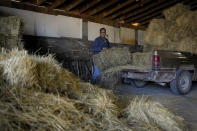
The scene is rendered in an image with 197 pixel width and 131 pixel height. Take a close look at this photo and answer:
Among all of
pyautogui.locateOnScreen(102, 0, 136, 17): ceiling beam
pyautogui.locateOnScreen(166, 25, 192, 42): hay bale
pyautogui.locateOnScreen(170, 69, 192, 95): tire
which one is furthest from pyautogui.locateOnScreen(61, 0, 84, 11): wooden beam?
pyautogui.locateOnScreen(170, 69, 192, 95): tire

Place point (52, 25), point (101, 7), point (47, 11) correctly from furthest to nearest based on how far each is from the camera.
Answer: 1. point (101, 7)
2. point (52, 25)
3. point (47, 11)

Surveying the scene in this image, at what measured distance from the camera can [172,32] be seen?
22.3ft

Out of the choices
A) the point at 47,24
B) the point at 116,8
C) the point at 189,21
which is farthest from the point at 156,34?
the point at 47,24

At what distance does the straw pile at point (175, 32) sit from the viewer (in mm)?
6320

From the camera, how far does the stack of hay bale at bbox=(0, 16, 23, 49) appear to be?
14.1ft

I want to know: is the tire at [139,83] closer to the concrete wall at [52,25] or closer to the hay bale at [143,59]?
the hay bale at [143,59]

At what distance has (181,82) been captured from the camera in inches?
191

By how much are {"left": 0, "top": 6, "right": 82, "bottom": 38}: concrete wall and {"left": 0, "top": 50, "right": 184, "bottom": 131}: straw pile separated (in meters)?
4.28

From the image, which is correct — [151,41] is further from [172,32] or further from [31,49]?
[31,49]

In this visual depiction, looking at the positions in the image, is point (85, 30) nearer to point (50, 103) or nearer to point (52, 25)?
point (52, 25)

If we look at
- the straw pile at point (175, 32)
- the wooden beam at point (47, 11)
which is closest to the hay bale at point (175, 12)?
the straw pile at point (175, 32)

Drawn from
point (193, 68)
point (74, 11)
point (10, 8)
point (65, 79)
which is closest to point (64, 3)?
point (74, 11)

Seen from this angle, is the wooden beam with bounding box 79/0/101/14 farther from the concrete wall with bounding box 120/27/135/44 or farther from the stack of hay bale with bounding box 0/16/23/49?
the stack of hay bale with bounding box 0/16/23/49

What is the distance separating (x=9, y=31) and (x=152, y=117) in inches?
145
